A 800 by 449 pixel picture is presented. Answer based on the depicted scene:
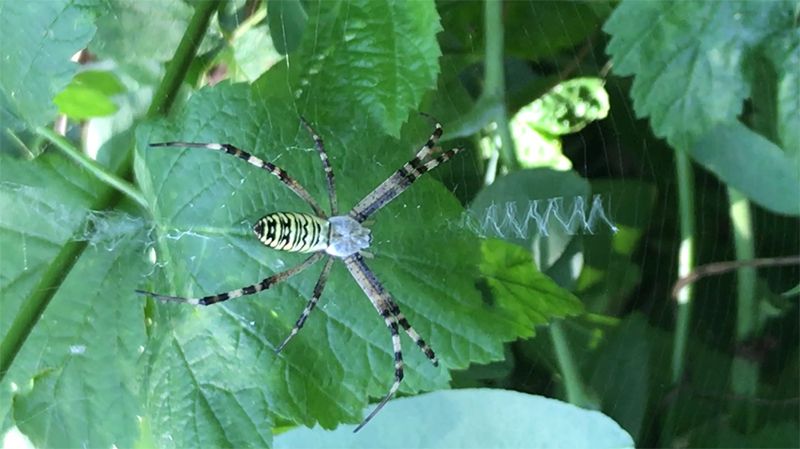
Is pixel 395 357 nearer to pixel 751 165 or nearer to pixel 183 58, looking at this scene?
pixel 183 58

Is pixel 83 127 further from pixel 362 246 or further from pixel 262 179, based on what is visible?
pixel 362 246

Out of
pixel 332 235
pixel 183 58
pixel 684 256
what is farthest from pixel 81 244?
pixel 684 256

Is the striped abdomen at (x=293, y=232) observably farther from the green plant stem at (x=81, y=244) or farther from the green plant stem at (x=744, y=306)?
the green plant stem at (x=744, y=306)

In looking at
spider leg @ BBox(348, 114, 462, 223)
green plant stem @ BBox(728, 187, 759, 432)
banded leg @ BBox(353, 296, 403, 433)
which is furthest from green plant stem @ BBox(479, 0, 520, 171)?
A: green plant stem @ BBox(728, 187, 759, 432)

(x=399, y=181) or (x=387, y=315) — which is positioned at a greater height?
(x=399, y=181)

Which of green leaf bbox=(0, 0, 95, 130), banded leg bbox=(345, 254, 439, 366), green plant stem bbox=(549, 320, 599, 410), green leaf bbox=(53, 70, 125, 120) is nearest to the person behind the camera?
green leaf bbox=(0, 0, 95, 130)

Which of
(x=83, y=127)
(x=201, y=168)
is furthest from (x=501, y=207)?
(x=83, y=127)

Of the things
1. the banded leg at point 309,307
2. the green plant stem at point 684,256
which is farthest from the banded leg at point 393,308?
the green plant stem at point 684,256

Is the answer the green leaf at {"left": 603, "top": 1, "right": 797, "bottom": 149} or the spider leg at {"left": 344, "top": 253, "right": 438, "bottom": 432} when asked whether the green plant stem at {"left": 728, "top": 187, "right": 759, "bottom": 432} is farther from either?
→ the spider leg at {"left": 344, "top": 253, "right": 438, "bottom": 432}
